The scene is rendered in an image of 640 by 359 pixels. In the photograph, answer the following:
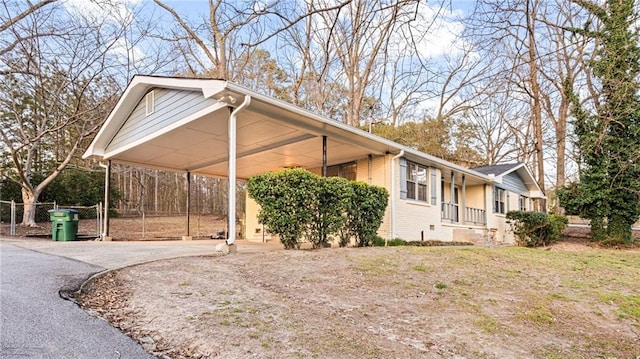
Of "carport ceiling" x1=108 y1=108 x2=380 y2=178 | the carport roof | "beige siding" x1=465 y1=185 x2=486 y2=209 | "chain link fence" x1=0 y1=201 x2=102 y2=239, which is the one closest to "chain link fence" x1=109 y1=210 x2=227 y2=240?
"chain link fence" x1=0 y1=201 x2=102 y2=239

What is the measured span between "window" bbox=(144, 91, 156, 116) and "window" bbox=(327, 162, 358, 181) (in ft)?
20.6

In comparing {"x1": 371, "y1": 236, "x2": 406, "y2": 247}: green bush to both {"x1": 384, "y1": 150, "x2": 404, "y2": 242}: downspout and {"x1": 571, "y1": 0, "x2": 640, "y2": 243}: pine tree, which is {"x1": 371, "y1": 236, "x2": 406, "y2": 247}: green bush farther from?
{"x1": 571, "y1": 0, "x2": 640, "y2": 243}: pine tree

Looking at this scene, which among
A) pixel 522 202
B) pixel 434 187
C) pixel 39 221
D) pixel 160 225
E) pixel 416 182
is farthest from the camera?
pixel 160 225

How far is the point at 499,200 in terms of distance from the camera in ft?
61.4

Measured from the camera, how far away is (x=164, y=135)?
938 cm

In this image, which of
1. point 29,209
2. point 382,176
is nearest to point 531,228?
point 382,176

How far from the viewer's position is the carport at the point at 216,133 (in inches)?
295

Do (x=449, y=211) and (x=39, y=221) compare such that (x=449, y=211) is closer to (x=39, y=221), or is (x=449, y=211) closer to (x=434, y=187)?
(x=434, y=187)

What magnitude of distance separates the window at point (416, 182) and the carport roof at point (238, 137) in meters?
0.34

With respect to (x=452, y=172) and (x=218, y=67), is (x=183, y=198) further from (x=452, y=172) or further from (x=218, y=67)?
(x=452, y=172)

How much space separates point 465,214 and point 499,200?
3236mm

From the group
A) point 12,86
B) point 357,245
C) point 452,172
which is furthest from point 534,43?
point 12,86

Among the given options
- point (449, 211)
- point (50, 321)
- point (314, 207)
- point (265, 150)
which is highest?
point (265, 150)

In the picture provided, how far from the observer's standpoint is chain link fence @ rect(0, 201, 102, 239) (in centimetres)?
1393
